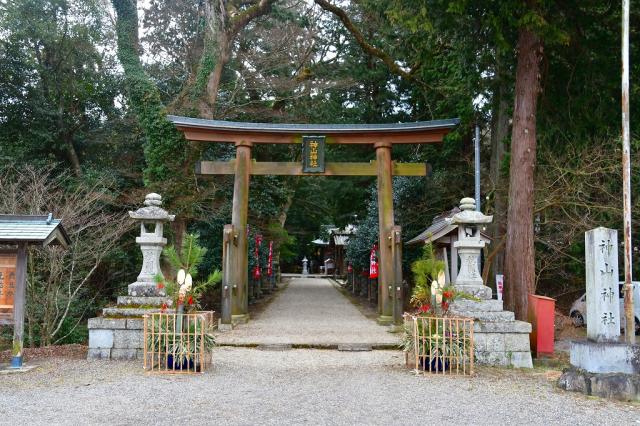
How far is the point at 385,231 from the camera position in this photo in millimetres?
Result: 12859

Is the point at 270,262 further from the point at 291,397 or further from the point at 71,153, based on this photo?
the point at 291,397

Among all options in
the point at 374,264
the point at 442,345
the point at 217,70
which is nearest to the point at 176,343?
the point at 442,345

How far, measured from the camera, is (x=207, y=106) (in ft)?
52.0

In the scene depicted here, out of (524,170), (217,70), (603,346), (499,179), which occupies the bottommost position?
(603,346)

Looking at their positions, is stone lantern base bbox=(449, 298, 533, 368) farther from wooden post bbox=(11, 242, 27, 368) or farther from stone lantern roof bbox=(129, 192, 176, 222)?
wooden post bbox=(11, 242, 27, 368)

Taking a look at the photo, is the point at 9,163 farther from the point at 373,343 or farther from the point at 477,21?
the point at 477,21

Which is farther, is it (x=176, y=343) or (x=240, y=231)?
(x=240, y=231)

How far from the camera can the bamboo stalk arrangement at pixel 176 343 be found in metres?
7.41

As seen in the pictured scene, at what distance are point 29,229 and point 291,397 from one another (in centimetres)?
444

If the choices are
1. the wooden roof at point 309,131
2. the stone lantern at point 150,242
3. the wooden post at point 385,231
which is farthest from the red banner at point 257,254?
the stone lantern at point 150,242

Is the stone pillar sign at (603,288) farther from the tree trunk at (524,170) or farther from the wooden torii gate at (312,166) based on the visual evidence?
the wooden torii gate at (312,166)

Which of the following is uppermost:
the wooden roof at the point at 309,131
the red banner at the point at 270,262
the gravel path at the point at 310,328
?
the wooden roof at the point at 309,131

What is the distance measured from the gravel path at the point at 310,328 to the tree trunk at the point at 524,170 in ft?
8.69

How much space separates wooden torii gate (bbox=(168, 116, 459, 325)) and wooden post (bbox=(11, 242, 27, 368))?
195 inches
